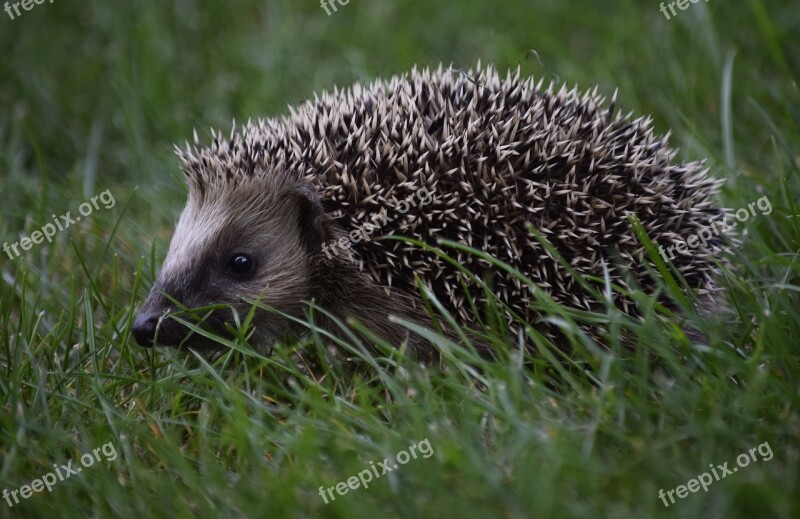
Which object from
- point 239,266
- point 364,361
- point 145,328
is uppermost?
point 239,266

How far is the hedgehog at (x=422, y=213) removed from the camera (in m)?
4.12

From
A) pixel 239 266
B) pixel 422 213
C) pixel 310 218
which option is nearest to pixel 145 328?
pixel 239 266

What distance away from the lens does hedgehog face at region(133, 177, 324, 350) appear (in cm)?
429

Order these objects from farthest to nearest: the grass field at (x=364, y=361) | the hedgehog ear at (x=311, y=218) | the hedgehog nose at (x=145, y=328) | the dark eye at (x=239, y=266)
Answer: the dark eye at (x=239, y=266), the hedgehog ear at (x=311, y=218), the hedgehog nose at (x=145, y=328), the grass field at (x=364, y=361)

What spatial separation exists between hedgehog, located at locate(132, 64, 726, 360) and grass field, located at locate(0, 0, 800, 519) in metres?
0.26

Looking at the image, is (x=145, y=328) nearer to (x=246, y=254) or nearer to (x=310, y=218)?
(x=246, y=254)

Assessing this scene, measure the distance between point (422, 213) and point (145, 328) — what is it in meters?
1.41

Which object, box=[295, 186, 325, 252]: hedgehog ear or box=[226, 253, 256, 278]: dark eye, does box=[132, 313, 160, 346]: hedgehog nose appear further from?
box=[295, 186, 325, 252]: hedgehog ear

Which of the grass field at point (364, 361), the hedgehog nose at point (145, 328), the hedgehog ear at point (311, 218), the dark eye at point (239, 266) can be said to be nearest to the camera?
the grass field at point (364, 361)

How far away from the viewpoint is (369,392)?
3570 mm

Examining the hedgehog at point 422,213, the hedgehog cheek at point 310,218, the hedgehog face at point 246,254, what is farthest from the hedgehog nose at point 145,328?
the hedgehog cheek at point 310,218

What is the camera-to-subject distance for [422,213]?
4.16 m

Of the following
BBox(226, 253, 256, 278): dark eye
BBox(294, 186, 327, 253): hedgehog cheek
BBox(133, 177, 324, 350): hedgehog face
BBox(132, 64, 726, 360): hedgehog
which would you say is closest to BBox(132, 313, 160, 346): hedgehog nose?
BBox(132, 64, 726, 360): hedgehog

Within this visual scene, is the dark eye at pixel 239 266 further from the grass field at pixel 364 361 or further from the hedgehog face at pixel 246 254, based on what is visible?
the grass field at pixel 364 361
